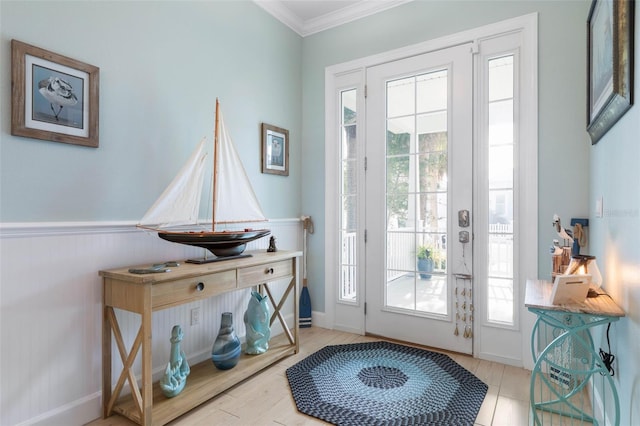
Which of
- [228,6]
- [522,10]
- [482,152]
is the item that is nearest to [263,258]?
[482,152]

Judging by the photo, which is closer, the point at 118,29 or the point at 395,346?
the point at 118,29

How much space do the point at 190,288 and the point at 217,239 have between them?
0.33 meters

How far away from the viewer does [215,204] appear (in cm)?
221

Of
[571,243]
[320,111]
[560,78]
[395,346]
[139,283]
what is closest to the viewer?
[139,283]

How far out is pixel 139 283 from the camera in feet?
5.51

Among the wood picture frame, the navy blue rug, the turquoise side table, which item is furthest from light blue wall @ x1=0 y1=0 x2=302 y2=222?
the wood picture frame

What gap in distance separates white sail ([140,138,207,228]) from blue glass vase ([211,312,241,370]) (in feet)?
2.50

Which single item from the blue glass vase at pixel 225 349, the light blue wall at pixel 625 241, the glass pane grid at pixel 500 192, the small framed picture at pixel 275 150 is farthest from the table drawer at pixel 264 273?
the light blue wall at pixel 625 241

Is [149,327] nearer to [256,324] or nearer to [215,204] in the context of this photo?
[215,204]

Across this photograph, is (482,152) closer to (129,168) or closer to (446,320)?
(446,320)

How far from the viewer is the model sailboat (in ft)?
6.45

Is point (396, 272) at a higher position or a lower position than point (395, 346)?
higher

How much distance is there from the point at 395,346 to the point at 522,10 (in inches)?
105

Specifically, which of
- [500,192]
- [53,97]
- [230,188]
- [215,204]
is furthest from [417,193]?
[53,97]
